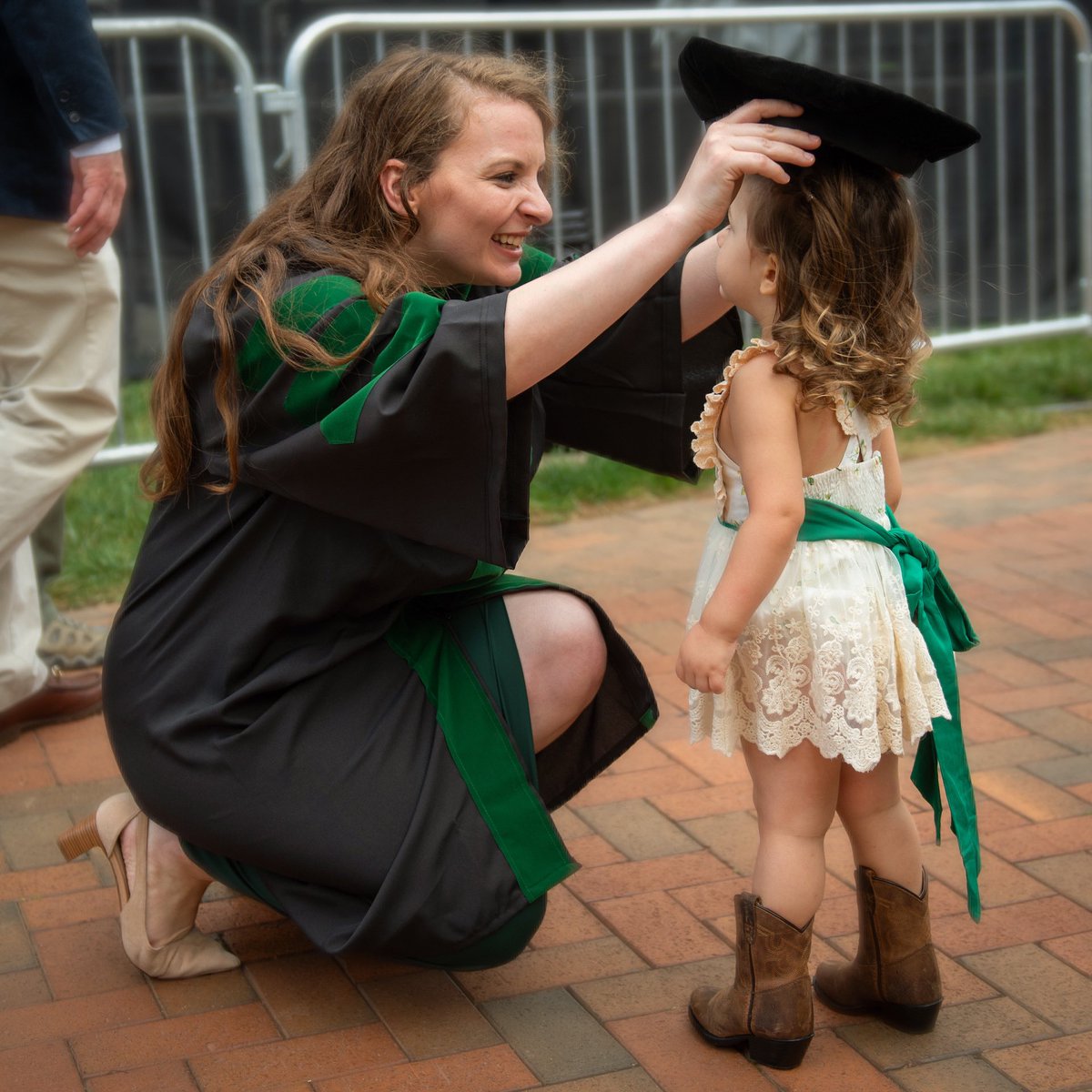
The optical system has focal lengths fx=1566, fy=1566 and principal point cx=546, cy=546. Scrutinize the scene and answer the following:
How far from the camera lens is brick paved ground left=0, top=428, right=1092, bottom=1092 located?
2135mm

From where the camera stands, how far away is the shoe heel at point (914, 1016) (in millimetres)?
2172

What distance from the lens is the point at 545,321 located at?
2051mm

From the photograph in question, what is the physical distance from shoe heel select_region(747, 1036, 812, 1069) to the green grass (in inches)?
105

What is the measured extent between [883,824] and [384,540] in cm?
80

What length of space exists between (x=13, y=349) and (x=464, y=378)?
1.73 metres

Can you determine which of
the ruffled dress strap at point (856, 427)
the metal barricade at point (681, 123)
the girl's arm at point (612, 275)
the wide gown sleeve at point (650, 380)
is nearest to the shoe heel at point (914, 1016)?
the ruffled dress strap at point (856, 427)

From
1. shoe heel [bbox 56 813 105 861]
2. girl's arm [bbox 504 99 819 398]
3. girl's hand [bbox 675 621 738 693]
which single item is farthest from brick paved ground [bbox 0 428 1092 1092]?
girl's arm [bbox 504 99 819 398]

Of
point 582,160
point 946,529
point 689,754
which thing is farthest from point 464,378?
point 582,160

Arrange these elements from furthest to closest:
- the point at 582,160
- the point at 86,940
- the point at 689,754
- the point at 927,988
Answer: the point at 582,160, the point at 689,754, the point at 86,940, the point at 927,988

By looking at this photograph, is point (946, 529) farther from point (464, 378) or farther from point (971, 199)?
point (464, 378)

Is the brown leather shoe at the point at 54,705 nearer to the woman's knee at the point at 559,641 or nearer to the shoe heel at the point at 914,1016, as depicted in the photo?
the woman's knee at the point at 559,641

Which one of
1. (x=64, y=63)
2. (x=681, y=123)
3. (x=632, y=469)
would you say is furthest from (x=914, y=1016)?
(x=681, y=123)

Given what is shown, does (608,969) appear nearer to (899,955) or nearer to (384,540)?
(899,955)

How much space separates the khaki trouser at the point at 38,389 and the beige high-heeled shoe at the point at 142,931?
34.3 inches
